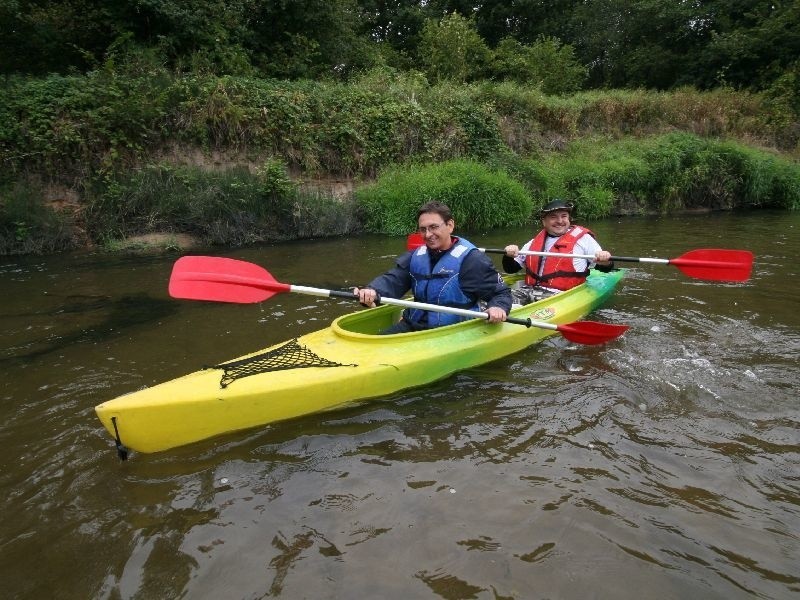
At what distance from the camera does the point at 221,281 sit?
398cm

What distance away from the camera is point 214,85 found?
10.3m

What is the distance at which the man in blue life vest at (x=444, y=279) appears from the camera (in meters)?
4.12

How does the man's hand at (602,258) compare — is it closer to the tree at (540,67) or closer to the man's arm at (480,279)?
the man's arm at (480,279)

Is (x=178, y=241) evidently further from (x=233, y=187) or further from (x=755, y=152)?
(x=755, y=152)

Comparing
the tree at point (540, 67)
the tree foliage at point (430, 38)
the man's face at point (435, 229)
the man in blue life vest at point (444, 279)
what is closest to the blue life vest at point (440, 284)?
the man in blue life vest at point (444, 279)

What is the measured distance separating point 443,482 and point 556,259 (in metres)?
3.40

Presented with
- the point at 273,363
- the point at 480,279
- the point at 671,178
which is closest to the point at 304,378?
the point at 273,363

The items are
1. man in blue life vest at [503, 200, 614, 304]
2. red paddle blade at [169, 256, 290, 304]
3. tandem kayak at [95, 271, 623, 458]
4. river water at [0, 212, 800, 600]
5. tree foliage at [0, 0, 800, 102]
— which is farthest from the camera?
tree foliage at [0, 0, 800, 102]

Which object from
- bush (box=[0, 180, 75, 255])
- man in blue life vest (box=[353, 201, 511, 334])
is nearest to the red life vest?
man in blue life vest (box=[353, 201, 511, 334])

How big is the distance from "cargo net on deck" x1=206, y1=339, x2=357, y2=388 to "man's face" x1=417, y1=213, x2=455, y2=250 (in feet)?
3.76

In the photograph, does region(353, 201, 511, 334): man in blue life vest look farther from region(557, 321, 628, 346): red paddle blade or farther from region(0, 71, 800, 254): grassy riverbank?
region(0, 71, 800, 254): grassy riverbank

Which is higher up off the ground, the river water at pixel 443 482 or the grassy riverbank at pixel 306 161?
the grassy riverbank at pixel 306 161

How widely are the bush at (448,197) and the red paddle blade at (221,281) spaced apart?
6.35 m

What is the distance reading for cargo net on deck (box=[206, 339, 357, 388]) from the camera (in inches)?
130
